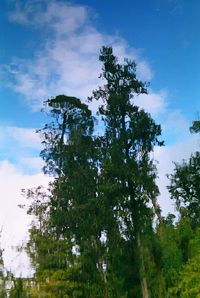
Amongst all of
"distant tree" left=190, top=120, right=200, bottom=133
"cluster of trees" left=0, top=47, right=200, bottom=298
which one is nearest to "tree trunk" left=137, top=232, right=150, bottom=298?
"cluster of trees" left=0, top=47, right=200, bottom=298

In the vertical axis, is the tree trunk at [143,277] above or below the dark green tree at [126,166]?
below

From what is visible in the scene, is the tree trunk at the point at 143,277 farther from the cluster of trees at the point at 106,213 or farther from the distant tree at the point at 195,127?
the distant tree at the point at 195,127

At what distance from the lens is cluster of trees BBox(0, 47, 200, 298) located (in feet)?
90.6

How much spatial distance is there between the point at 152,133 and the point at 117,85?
445 cm

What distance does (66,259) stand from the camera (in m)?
27.9

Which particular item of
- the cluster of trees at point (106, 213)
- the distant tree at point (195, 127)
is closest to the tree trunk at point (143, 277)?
the cluster of trees at point (106, 213)

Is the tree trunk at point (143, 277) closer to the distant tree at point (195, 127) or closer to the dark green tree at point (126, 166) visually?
the dark green tree at point (126, 166)

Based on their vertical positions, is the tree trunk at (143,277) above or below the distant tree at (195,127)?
below

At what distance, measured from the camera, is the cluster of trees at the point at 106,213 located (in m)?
27.6

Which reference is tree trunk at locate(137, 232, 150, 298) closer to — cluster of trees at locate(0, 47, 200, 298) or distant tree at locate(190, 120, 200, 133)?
cluster of trees at locate(0, 47, 200, 298)

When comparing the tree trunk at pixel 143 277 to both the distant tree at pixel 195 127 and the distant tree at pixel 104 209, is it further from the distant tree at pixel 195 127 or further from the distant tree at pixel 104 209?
the distant tree at pixel 195 127

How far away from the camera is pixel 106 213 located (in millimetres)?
30438

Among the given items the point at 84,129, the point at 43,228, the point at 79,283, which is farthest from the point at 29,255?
the point at 84,129

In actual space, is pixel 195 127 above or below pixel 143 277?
above
